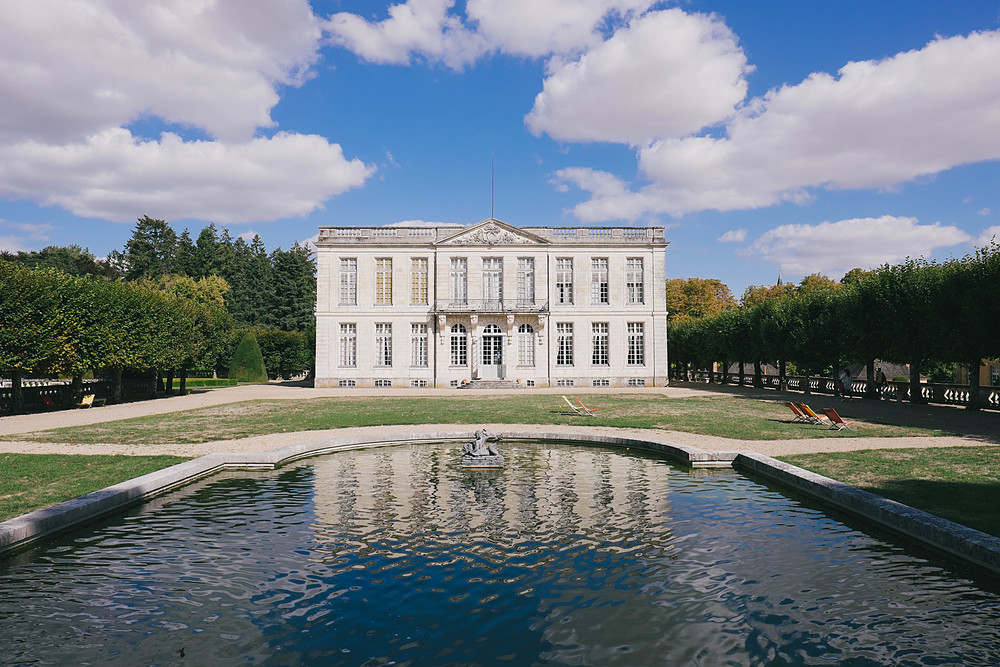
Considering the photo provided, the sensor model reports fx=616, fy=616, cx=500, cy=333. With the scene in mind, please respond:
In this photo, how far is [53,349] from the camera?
22.1 meters

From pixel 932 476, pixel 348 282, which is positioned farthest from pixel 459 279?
pixel 932 476

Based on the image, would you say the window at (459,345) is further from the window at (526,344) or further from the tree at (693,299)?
the tree at (693,299)

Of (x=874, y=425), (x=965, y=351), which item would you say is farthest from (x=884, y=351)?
(x=874, y=425)

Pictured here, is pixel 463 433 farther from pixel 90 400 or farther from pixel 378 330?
pixel 378 330

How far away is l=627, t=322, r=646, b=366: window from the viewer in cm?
4313

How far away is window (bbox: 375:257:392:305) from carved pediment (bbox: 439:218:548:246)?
4.64 metres

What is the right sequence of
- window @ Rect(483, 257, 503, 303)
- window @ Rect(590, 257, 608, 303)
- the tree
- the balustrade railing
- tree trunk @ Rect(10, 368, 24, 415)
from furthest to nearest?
the tree < window @ Rect(590, 257, 608, 303) < window @ Rect(483, 257, 503, 303) < the balustrade railing < tree trunk @ Rect(10, 368, 24, 415)

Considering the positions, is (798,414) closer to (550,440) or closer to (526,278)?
(550,440)

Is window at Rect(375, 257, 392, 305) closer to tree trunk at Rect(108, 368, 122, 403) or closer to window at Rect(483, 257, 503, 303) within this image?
window at Rect(483, 257, 503, 303)

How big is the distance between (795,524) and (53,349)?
24.5 m

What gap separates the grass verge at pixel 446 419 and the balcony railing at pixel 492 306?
50.6ft

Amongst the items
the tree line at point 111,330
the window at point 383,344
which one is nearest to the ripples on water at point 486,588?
the tree line at point 111,330

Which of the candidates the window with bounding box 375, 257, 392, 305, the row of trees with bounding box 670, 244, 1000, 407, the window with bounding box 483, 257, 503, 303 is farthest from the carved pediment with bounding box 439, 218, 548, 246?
the row of trees with bounding box 670, 244, 1000, 407

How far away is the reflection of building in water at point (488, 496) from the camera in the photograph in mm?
7918
